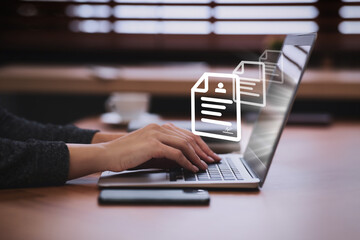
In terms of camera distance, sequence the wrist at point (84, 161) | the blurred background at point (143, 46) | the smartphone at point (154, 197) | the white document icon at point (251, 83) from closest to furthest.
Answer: the smartphone at point (154, 197) < the wrist at point (84, 161) < the white document icon at point (251, 83) < the blurred background at point (143, 46)

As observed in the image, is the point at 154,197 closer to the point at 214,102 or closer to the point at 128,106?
the point at 214,102

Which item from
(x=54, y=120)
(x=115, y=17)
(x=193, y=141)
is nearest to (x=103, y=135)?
(x=193, y=141)

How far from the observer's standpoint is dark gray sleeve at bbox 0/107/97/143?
1114 millimetres

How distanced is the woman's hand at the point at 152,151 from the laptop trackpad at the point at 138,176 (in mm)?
15

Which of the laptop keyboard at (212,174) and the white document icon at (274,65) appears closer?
the laptop keyboard at (212,174)

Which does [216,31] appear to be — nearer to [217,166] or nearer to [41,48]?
[41,48]

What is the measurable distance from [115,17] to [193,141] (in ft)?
5.24

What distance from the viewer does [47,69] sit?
2.27 metres

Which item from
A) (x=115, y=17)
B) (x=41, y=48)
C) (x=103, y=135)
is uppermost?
(x=115, y=17)

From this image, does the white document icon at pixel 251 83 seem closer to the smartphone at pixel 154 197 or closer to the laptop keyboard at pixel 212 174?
the laptop keyboard at pixel 212 174

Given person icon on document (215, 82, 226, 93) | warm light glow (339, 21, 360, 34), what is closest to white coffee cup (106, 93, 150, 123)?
person icon on document (215, 82, 226, 93)

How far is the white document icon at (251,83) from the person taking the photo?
97cm

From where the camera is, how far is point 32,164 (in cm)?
83

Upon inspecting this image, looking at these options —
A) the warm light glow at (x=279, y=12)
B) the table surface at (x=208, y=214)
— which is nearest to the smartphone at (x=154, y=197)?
the table surface at (x=208, y=214)
